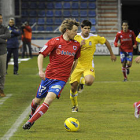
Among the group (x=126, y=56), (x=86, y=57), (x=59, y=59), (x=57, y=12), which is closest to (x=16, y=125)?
(x=59, y=59)

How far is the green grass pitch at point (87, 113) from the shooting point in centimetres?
705

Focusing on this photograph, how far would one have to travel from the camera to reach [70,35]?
7.44 metres

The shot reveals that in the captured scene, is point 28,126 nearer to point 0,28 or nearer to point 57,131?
point 57,131

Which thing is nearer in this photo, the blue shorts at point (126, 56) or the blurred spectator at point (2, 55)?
the blurred spectator at point (2, 55)

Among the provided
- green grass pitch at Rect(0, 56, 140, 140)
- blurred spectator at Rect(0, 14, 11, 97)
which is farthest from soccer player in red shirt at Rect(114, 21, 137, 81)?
blurred spectator at Rect(0, 14, 11, 97)

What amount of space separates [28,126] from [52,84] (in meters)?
0.79

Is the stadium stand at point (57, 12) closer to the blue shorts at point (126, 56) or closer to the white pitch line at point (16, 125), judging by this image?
the blue shorts at point (126, 56)

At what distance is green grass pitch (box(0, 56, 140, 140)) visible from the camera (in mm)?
7047

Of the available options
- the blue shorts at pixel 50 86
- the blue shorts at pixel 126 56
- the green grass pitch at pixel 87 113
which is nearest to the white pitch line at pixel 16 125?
the green grass pitch at pixel 87 113

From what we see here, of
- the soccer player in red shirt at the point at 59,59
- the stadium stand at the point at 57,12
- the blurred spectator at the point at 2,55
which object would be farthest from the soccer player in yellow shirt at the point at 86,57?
the stadium stand at the point at 57,12

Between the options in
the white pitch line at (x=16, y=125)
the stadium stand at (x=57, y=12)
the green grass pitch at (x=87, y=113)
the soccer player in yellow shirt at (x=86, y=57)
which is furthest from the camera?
the stadium stand at (x=57, y=12)

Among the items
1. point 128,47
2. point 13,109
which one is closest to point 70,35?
point 13,109

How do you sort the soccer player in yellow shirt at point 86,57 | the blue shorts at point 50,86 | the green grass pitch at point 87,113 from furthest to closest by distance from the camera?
the soccer player in yellow shirt at point 86,57, the blue shorts at point 50,86, the green grass pitch at point 87,113

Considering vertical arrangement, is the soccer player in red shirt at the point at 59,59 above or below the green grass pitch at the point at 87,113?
above
